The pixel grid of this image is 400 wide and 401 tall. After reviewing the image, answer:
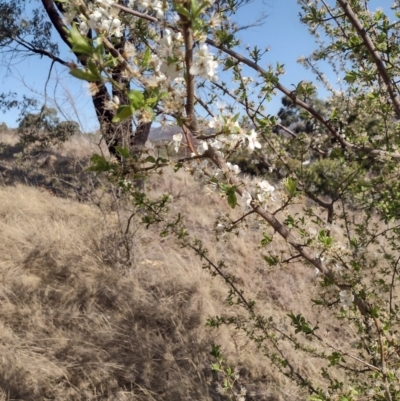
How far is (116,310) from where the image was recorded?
3.68 meters

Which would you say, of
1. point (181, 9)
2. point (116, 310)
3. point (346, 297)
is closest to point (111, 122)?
point (116, 310)

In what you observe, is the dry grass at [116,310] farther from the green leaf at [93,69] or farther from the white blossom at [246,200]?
the green leaf at [93,69]

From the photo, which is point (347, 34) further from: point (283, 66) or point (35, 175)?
point (35, 175)

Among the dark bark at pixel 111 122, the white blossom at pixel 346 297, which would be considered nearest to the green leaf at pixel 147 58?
the dark bark at pixel 111 122

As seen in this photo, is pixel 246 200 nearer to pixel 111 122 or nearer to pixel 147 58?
pixel 147 58

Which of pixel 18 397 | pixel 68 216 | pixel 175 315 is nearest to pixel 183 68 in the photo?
pixel 18 397

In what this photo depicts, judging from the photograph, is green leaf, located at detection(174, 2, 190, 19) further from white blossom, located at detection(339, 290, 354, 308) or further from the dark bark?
white blossom, located at detection(339, 290, 354, 308)

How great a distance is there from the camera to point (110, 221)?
518 cm

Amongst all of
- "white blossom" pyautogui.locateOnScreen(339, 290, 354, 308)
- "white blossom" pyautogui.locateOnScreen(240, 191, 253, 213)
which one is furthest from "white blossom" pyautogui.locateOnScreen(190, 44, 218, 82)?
"white blossom" pyautogui.locateOnScreen(339, 290, 354, 308)

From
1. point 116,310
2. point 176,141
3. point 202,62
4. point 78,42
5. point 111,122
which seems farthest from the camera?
point 116,310

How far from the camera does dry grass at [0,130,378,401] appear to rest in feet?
9.22

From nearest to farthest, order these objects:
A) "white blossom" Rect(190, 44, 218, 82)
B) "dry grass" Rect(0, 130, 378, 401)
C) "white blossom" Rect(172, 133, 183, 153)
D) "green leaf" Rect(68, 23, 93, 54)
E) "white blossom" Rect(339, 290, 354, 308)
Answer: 1. "green leaf" Rect(68, 23, 93, 54)
2. "white blossom" Rect(190, 44, 218, 82)
3. "white blossom" Rect(172, 133, 183, 153)
4. "white blossom" Rect(339, 290, 354, 308)
5. "dry grass" Rect(0, 130, 378, 401)

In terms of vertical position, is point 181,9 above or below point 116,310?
above

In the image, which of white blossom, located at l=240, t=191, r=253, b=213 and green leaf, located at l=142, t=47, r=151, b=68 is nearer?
green leaf, located at l=142, t=47, r=151, b=68
